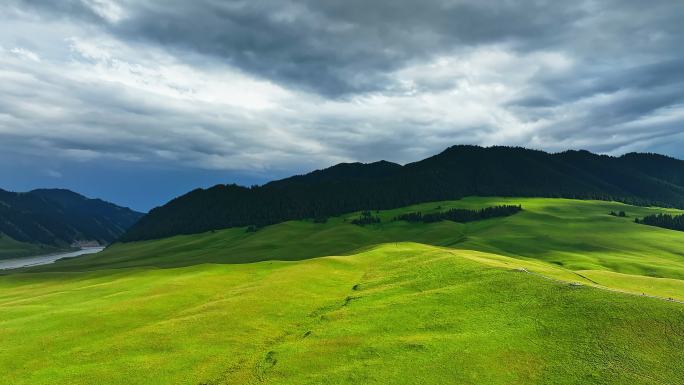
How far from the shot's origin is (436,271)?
67250 millimetres

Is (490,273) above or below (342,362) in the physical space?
above

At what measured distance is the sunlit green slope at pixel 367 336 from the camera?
105ft

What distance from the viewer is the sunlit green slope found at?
1264 inches

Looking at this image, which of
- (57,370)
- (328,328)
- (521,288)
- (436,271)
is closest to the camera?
(57,370)

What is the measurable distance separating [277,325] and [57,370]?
2148cm

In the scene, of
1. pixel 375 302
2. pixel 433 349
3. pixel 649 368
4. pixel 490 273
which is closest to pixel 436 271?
pixel 490 273

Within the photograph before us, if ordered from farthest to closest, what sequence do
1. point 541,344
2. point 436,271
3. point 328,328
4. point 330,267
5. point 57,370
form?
point 330,267, point 436,271, point 328,328, point 57,370, point 541,344

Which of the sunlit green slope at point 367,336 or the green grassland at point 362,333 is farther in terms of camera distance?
the green grassland at point 362,333

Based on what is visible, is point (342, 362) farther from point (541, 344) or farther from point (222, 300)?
point (222, 300)

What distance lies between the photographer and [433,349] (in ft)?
119

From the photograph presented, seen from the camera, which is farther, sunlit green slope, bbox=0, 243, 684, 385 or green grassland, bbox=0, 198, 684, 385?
green grassland, bbox=0, 198, 684, 385

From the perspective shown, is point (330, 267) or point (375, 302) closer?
point (375, 302)

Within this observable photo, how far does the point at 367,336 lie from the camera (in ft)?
136

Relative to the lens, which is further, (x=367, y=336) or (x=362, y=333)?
(x=362, y=333)
